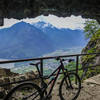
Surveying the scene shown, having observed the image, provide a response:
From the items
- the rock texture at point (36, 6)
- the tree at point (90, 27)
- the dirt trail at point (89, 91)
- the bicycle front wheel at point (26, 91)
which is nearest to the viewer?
the bicycle front wheel at point (26, 91)

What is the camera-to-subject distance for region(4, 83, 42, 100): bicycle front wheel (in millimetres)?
2270

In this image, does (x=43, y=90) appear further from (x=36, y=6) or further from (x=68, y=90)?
(x=36, y=6)

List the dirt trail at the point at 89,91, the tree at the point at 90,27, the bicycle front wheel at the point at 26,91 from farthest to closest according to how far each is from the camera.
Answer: the tree at the point at 90,27, the dirt trail at the point at 89,91, the bicycle front wheel at the point at 26,91

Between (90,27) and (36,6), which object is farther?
(90,27)

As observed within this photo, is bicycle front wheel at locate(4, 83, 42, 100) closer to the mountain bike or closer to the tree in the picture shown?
the mountain bike

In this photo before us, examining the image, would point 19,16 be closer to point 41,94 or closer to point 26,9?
point 26,9

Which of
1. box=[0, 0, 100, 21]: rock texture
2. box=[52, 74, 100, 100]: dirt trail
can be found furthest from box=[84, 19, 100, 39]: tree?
box=[52, 74, 100, 100]: dirt trail

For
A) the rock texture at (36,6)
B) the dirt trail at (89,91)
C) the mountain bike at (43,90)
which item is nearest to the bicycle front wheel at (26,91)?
the mountain bike at (43,90)

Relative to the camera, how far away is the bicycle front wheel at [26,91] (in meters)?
2.27

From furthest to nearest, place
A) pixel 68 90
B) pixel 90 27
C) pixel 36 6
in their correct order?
1. pixel 90 27
2. pixel 36 6
3. pixel 68 90

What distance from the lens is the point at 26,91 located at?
270 cm

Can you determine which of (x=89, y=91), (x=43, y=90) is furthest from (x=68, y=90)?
(x=89, y=91)

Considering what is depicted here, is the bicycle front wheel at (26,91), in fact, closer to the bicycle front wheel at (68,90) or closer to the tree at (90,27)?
the bicycle front wheel at (68,90)

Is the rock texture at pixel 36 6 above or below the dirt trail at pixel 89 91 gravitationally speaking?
above
